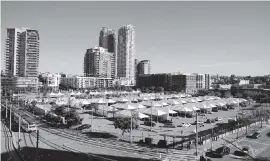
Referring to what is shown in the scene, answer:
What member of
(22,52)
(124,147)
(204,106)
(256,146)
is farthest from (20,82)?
(256,146)

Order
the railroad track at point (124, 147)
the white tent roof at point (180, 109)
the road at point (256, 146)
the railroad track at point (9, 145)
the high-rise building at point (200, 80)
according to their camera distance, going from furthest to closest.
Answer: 1. the high-rise building at point (200, 80)
2. the white tent roof at point (180, 109)
3. the road at point (256, 146)
4. the railroad track at point (124, 147)
5. the railroad track at point (9, 145)

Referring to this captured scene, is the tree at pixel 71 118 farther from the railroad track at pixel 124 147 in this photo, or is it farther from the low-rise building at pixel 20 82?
the low-rise building at pixel 20 82

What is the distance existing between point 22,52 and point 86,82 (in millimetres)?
49017

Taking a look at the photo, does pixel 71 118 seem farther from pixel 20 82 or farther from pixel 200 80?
pixel 200 80

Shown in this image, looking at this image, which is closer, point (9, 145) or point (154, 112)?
point (9, 145)

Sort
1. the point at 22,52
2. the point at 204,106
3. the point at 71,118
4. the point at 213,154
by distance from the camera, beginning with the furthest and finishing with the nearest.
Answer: the point at 22,52 < the point at 204,106 < the point at 71,118 < the point at 213,154

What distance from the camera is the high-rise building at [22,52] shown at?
166250 millimetres

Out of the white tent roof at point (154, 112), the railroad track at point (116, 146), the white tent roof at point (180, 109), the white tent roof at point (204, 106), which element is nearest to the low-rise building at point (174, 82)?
the white tent roof at point (204, 106)

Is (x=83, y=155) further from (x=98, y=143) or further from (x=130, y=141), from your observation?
(x=130, y=141)

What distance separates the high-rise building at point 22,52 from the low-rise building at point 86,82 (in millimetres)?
26562

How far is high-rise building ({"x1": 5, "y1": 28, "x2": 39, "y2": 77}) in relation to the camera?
166250mm

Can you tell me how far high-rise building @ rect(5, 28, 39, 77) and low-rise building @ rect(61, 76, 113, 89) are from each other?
26562 mm

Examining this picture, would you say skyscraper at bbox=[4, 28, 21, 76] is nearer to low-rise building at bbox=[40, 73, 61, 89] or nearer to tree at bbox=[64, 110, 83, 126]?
low-rise building at bbox=[40, 73, 61, 89]

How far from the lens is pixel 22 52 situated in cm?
16725
